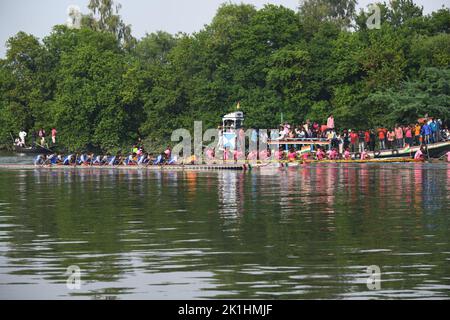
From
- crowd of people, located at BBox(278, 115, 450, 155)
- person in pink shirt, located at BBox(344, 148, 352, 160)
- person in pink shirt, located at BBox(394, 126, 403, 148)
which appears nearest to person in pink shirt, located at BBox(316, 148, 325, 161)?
person in pink shirt, located at BBox(344, 148, 352, 160)

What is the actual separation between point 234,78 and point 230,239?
197 ft

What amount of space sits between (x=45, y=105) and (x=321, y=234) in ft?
253

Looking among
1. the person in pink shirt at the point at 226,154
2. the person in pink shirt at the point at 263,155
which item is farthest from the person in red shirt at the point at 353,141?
the person in pink shirt at the point at 226,154

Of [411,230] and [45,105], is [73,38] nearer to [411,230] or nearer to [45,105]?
[45,105]

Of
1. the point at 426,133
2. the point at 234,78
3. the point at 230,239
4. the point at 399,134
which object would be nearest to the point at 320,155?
the point at 399,134

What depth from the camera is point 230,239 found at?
30.1 metres

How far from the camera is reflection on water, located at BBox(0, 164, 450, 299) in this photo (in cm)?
2312

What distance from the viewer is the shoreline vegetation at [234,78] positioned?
81625 mm

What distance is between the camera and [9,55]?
10819 centimetres

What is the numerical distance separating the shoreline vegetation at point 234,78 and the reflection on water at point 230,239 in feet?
97.5

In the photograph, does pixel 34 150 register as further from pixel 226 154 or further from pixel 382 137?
pixel 382 137

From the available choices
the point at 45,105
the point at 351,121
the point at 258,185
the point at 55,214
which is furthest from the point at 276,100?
the point at 55,214

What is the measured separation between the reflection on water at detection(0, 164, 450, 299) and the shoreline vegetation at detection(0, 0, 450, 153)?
97.5 ft

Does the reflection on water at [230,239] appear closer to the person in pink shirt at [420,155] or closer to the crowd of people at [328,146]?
the person in pink shirt at [420,155]
